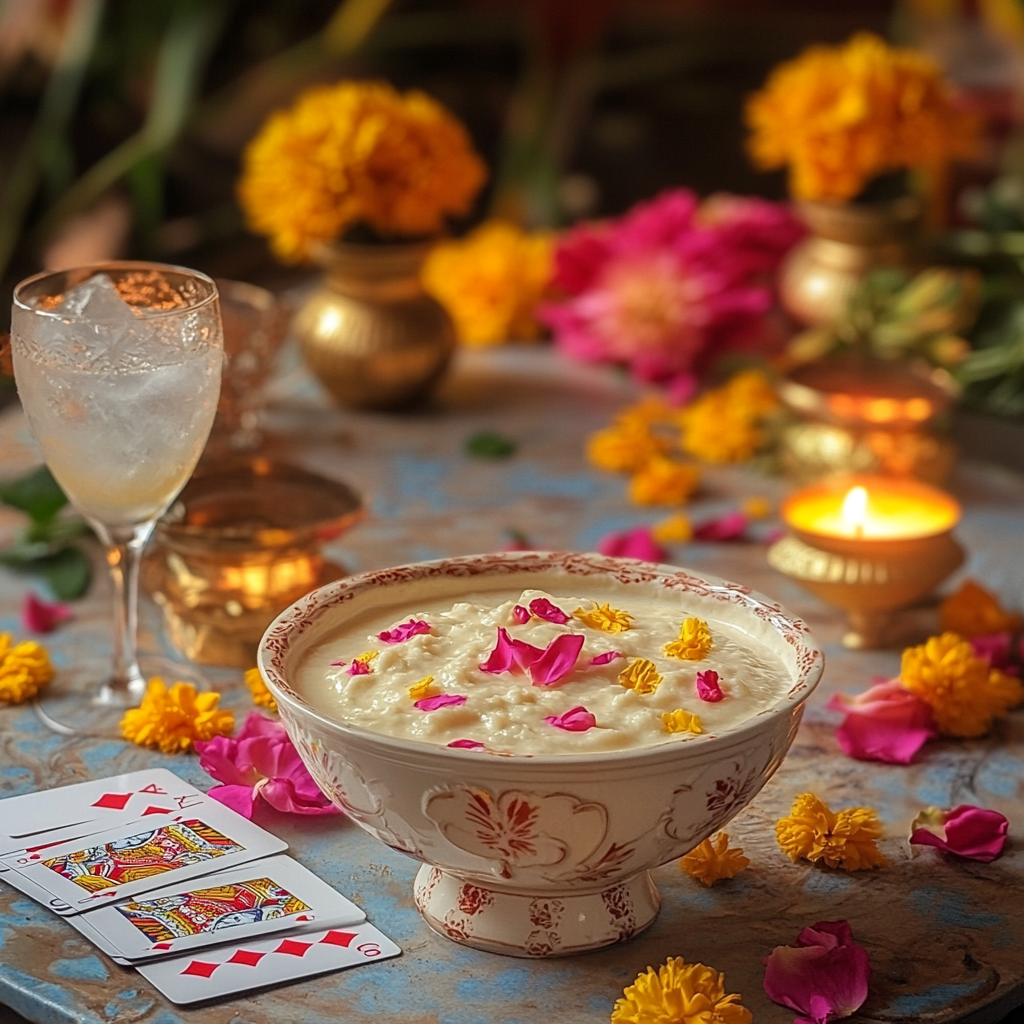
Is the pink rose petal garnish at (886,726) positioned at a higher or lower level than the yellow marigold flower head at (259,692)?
higher

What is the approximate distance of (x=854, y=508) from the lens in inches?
58.6

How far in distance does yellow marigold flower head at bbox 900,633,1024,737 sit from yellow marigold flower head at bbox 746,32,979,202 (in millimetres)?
978

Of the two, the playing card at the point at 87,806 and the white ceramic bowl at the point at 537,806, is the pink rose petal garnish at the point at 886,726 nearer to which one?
the white ceramic bowl at the point at 537,806

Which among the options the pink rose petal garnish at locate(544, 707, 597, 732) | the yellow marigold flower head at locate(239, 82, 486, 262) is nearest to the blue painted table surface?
the pink rose petal garnish at locate(544, 707, 597, 732)

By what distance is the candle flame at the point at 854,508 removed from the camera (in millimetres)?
1487

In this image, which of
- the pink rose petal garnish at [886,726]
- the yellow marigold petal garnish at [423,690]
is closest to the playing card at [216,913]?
the yellow marigold petal garnish at [423,690]

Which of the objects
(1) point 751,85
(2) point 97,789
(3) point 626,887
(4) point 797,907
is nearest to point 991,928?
(4) point 797,907

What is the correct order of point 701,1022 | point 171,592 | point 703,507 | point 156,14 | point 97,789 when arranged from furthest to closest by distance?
1. point 156,14
2. point 703,507
3. point 171,592
4. point 97,789
5. point 701,1022

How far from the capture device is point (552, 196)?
2840mm

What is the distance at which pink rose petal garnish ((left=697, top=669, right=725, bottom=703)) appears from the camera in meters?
0.95

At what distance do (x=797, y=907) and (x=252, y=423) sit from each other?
42.5 inches

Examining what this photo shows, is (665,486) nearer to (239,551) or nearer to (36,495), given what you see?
(239,551)

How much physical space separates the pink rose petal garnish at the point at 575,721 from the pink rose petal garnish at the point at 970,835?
329 mm

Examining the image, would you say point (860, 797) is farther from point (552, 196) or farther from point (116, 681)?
point (552, 196)
